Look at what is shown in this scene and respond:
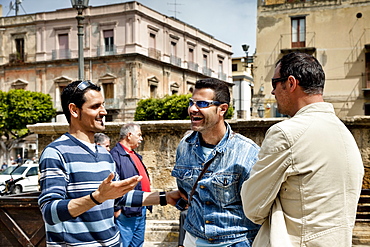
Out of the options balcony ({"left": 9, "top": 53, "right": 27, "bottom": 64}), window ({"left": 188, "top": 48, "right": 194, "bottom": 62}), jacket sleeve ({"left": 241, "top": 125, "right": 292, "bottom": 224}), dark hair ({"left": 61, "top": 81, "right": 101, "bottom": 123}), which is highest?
window ({"left": 188, "top": 48, "right": 194, "bottom": 62})

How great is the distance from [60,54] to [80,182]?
42.8m

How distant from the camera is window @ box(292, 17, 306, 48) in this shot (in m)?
30.5

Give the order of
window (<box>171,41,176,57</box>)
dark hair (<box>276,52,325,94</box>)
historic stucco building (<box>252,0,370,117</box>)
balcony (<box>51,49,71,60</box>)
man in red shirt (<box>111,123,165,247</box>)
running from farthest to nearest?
window (<box>171,41,176,57</box>) → balcony (<box>51,49,71,60</box>) → historic stucco building (<box>252,0,370,117</box>) → man in red shirt (<box>111,123,165,247</box>) → dark hair (<box>276,52,325,94</box>)

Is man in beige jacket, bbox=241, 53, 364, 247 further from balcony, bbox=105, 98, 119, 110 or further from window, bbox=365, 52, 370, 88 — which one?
balcony, bbox=105, 98, 119, 110

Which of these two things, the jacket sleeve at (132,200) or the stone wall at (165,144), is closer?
the jacket sleeve at (132,200)

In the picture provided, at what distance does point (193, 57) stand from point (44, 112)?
17.1 metres

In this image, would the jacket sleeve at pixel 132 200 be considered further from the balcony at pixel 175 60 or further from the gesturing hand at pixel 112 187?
the balcony at pixel 175 60

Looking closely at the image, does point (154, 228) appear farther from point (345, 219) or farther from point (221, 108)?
point (345, 219)

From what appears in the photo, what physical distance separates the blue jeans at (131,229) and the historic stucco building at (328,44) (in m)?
25.4

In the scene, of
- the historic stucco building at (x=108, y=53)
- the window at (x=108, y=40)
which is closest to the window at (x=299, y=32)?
the historic stucco building at (x=108, y=53)

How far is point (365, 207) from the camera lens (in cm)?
579

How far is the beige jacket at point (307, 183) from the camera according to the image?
217cm

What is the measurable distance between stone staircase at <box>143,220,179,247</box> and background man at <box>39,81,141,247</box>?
11.9ft

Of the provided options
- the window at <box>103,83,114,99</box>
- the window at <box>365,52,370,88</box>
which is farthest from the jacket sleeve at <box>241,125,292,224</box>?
the window at <box>103,83,114,99</box>
